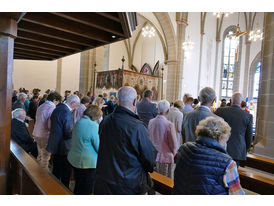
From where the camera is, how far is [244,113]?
119 inches

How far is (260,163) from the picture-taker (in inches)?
140

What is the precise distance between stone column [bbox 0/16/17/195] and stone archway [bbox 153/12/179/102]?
11.6 meters

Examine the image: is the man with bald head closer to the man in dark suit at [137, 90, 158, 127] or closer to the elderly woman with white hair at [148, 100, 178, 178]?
the elderly woman with white hair at [148, 100, 178, 178]

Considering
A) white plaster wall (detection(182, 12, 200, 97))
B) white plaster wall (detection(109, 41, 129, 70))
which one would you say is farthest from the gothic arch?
white plaster wall (detection(109, 41, 129, 70))

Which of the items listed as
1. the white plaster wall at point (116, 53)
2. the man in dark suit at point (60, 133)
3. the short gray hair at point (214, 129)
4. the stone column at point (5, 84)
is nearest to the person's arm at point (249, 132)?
the short gray hair at point (214, 129)

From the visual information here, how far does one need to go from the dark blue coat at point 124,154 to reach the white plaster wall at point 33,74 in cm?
1282

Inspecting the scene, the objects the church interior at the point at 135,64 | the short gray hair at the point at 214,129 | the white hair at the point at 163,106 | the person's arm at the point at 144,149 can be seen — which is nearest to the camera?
the short gray hair at the point at 214,129

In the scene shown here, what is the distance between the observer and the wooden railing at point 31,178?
1890 millimetres

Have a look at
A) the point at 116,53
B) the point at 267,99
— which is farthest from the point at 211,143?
the point at 116,53

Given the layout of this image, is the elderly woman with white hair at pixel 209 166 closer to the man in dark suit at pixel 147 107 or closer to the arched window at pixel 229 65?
the man in dark suit at pixel 147 107

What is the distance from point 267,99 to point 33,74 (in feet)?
41.8

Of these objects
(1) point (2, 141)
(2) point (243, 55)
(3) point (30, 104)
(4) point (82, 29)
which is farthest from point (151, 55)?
(1) point (2, 141)
